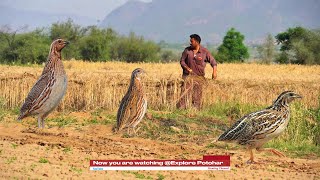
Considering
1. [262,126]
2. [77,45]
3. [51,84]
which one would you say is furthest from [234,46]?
[262,126]

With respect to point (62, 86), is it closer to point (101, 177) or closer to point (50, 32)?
point (101, 177)

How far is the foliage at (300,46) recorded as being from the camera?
70250mm

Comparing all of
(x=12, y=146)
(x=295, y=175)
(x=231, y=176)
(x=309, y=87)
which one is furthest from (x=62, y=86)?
(x=309, y=87)

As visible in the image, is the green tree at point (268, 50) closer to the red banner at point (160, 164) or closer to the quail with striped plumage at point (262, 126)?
the quail with striped plumage at point (262, 126)

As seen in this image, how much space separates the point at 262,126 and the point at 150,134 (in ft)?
13.6

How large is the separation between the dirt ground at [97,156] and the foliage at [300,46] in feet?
195

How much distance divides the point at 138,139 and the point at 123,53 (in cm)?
7335

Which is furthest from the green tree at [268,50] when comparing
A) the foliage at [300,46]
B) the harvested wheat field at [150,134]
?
the harvested wheat field at [150,134]

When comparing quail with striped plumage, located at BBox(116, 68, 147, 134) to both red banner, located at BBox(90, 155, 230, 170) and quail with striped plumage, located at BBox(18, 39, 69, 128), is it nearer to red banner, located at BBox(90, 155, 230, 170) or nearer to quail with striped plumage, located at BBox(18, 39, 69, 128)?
quail with striped plumage, located at BBox(18, 39, 69, 128)

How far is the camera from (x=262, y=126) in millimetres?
9805

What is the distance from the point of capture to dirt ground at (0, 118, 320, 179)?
8414 mm

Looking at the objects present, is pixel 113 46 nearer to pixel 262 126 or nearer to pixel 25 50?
pixel 25 50

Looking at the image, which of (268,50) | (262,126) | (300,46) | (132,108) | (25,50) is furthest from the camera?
(268,50)

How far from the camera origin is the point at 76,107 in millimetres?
18766
